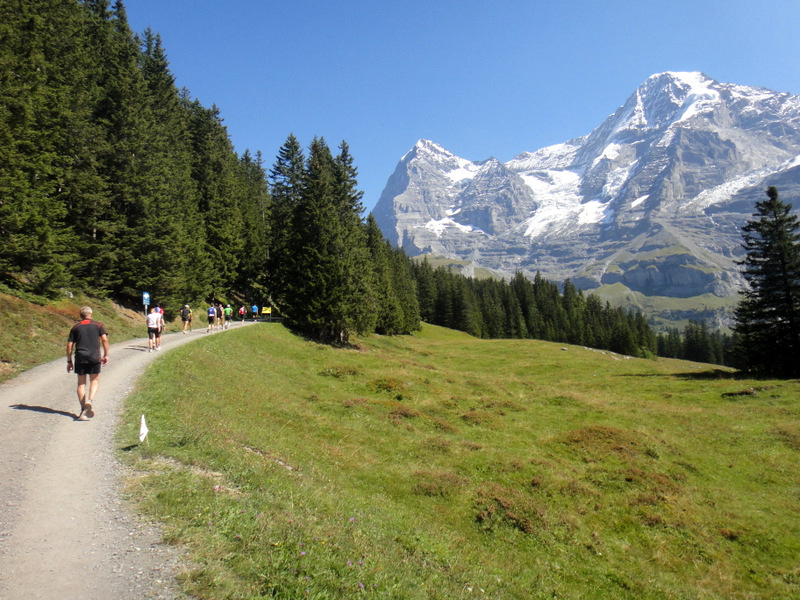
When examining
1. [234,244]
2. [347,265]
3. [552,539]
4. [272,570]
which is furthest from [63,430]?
[234,244]

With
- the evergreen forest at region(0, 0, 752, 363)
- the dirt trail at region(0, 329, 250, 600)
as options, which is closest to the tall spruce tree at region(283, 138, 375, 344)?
the evergreen forest at region(0, 0, 752, 363)

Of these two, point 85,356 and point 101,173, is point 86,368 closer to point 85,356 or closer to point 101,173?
point 85,356

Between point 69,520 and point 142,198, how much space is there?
120ft

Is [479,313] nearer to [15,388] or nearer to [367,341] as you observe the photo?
[367,341]

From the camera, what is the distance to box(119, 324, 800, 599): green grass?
7703mm

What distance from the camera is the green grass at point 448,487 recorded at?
7.70m

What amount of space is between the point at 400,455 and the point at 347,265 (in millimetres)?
31668

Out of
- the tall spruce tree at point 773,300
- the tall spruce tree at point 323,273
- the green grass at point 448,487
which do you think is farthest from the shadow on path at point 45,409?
the tall spruce tree at point 773,300

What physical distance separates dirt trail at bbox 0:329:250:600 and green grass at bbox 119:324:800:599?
0.44 m

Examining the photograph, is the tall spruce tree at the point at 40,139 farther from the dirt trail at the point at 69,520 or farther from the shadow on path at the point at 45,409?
the dirt trail at the point at 69,520

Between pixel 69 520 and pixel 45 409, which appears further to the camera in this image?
pixel 45 409

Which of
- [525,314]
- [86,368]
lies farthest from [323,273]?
[525,314]

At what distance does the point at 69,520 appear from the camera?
23.3 feet

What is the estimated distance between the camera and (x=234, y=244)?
56281mm
